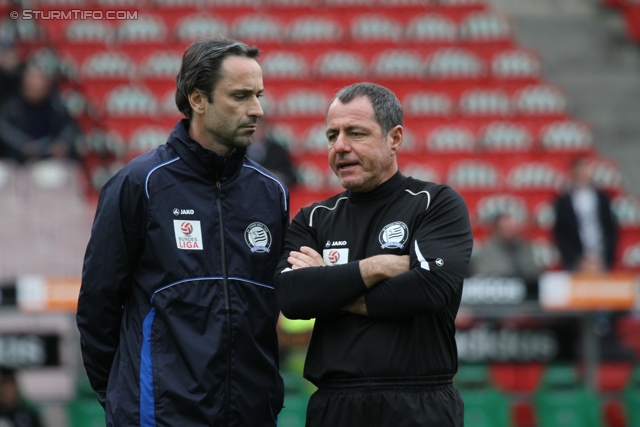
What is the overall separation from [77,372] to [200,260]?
398cm

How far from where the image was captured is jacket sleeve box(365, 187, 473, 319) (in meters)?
2.96

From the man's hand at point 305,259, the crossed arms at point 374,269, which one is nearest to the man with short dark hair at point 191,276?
the man's hand at point 305,259

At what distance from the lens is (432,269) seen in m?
2.99

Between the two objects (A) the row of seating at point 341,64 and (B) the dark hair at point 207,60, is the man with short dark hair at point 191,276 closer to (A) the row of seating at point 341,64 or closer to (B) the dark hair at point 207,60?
(B) the dark hair at point 207,60

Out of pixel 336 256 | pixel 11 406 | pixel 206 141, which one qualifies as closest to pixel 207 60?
pixel 206 141

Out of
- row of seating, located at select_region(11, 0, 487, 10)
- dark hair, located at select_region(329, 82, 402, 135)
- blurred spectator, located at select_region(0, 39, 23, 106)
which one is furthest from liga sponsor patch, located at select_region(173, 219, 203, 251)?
row of seating, located at select_region(11, 0, 487, 10)

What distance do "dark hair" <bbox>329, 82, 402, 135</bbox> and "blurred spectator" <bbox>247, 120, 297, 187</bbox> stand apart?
15.8 feet

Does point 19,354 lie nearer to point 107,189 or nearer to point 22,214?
point 22,214

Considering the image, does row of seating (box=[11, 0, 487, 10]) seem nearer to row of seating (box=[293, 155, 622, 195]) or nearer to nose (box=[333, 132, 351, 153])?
row of seating (box=[293, 155, 622, 195])

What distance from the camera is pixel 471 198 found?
10633 mm

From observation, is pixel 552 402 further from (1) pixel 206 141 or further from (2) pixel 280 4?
(2) pixel 280 4

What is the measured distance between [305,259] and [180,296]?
1.38ft

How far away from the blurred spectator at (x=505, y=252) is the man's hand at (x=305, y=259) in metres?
4.71

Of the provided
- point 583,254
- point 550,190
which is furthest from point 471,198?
point 583,254
